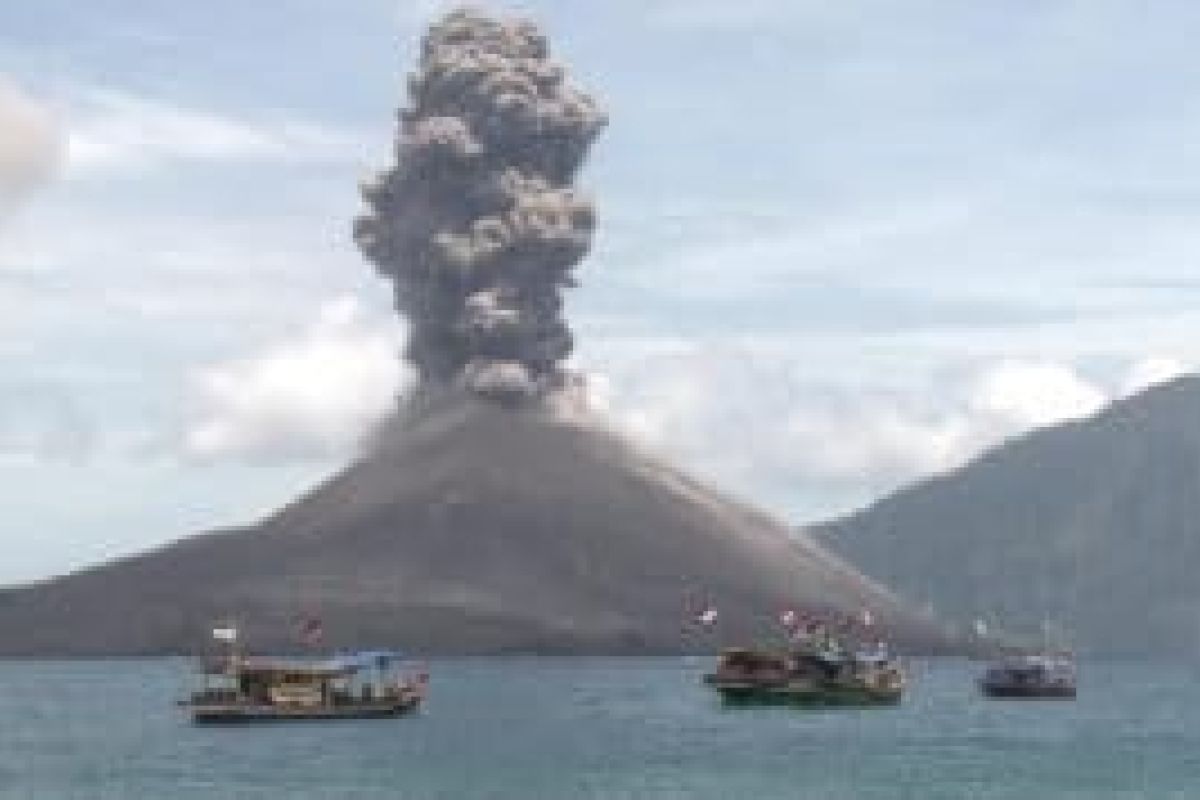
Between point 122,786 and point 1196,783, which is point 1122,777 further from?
point 122,786

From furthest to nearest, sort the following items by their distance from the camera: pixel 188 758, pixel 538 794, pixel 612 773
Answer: pixel 188 758
pixel 612 773
pixel 538 794

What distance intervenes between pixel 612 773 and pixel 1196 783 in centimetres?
3989

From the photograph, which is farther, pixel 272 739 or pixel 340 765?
pixel 272 739

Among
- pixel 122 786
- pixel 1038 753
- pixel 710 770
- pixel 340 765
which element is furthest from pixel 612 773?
pixel 1038 753

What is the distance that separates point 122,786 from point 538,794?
26.9 metres

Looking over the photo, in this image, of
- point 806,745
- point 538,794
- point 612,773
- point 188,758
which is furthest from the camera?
point 806,745

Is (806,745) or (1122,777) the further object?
(806,745)

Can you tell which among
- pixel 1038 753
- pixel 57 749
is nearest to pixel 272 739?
pixel 57 749

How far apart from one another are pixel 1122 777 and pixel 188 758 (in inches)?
2639

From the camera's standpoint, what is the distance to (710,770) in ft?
556

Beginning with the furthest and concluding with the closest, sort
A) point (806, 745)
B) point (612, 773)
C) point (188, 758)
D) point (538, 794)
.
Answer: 1. point (806, 745)
2. point (188, 758)
3. point (612, 773)
4. point (538, 794)

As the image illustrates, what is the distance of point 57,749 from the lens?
193625mm

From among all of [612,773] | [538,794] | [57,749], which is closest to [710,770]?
[612,773]

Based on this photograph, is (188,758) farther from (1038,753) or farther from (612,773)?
(1038,753)
